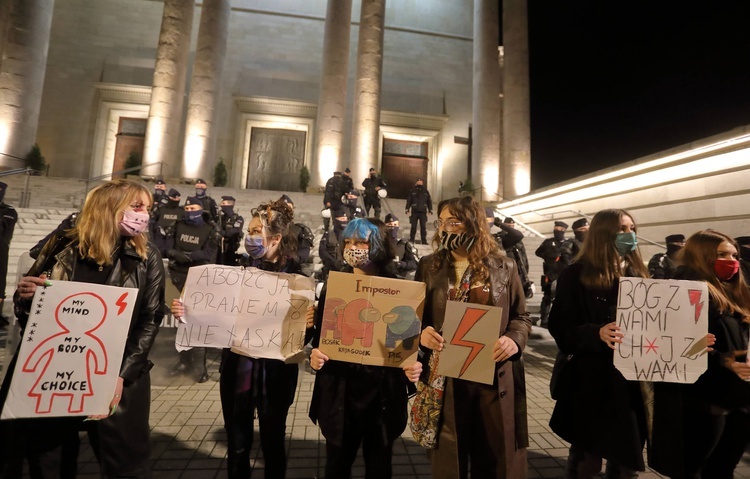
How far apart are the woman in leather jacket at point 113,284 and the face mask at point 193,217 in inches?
120

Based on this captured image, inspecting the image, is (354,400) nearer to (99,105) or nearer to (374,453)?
(374,453)

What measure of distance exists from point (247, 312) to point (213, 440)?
5.74 ft

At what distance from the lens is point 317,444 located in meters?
3.24

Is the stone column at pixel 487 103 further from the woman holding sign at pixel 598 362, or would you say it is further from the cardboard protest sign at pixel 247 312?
the cardboard protest sign at pixel 247 312

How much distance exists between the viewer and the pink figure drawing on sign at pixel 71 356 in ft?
5.48

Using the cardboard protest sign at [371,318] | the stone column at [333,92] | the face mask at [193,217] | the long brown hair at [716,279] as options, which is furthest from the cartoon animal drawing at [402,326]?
the stone column at [333,92]

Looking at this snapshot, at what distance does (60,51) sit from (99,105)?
11.6 ft

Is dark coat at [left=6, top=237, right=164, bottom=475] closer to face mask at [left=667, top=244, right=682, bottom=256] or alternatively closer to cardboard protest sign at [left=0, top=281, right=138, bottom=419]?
cardboard protest sign at [left=0, top=281, right=138, bottom=419]

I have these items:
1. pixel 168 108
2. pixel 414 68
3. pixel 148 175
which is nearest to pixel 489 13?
pixel 414 68

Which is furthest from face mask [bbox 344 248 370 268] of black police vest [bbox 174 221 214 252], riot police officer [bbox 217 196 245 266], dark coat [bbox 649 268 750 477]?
black police vest [bbox 174 221 214 252]

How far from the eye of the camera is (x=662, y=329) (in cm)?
210

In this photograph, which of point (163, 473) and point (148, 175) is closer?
point (163, 473)

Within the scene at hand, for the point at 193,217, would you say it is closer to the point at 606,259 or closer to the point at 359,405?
the point at 359,405

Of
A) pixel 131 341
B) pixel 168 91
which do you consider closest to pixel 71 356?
pixel 131 341
